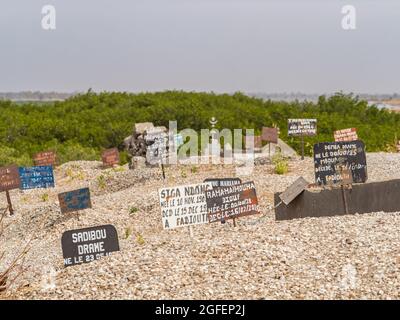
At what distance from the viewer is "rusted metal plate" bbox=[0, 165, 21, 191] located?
15.5 metres

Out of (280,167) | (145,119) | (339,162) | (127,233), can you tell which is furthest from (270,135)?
(145,119)

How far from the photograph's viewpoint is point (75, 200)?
12.0 metres

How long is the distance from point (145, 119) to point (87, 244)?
85.6 feet

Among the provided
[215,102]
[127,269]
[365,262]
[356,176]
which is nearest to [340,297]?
[365,262]

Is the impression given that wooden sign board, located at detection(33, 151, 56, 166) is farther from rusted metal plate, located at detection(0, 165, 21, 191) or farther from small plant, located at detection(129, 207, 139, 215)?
small plant, located at detection(129, 207, 139, 215)

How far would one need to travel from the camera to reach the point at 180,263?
7836 mm

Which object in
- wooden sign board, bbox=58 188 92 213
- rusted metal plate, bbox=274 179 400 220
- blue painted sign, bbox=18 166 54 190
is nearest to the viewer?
rusted metal plate, bbox=274 179 400 220

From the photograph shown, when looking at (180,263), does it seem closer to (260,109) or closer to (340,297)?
(340,297)

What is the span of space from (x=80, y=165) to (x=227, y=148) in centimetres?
436

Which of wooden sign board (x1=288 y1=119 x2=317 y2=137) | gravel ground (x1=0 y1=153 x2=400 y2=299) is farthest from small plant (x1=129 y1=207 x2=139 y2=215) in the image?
wooden sign board (x1=288 y1=119 x2=317 y2=137)

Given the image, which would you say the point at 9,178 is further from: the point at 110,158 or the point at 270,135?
the point at 270,135

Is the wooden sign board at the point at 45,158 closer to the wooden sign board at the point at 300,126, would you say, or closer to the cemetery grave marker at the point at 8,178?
the cemetery grave marker at the point at 8,178

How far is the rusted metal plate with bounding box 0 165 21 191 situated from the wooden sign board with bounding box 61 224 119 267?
7180 millimetres

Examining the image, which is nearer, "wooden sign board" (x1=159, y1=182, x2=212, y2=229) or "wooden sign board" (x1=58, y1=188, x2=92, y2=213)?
"wooden sign board" (x1=159, y1=182, x2=212, y2=229)
